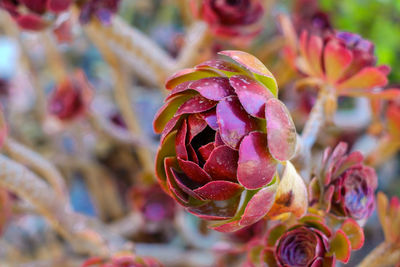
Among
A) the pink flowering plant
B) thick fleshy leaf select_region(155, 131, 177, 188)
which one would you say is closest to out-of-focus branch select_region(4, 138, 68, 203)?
the pink flowering plant

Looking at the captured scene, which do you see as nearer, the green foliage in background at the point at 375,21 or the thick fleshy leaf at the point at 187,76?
the thick fleshy leaf at the point at 187,76

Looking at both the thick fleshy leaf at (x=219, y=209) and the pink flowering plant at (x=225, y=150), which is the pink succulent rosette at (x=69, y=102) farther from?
the thick fleshy leaf at (x=219, y=209)

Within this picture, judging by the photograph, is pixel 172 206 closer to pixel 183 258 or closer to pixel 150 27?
pixel 183 258

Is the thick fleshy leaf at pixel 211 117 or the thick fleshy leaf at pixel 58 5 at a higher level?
the thick fleshy leaf at pixel 58 5

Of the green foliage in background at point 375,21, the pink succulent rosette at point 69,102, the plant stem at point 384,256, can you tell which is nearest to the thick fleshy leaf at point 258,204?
the plant stem at point 384,256

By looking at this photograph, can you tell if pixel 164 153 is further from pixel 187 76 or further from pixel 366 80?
pixel 366 80

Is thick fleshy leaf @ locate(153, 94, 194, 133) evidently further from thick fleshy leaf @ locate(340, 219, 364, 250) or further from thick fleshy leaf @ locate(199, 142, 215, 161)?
thick fleshy leaf @ locate(340, 219, 364, 250)
